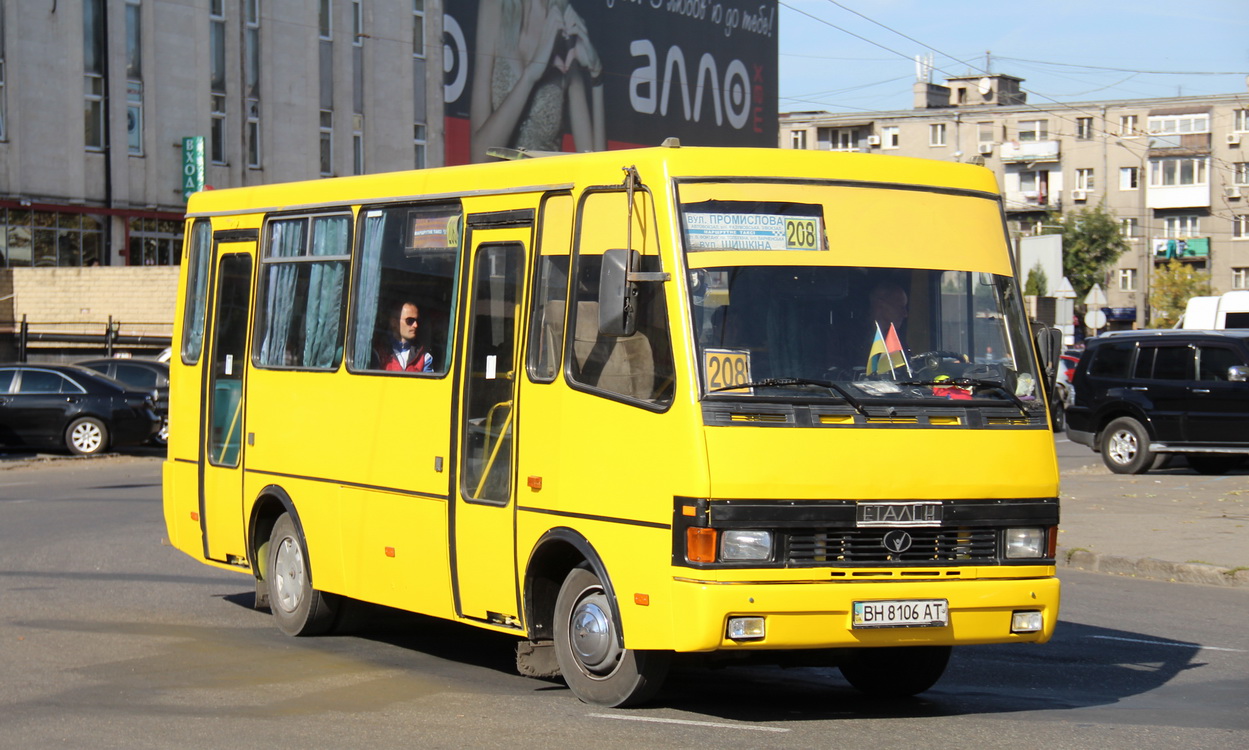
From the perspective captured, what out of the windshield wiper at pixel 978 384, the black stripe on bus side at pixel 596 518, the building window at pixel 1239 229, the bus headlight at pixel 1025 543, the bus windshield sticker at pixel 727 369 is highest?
the building window at pixel 1239 229

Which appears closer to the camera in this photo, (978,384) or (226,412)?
(978,384)

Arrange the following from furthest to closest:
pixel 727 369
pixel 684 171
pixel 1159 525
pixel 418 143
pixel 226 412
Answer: pixel 418 143 → pixel 1159 525 → pixel 226 412 → pixel 684 171 → pixel 727 369

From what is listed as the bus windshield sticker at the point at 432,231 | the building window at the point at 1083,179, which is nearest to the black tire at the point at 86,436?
the bus windshield sticker at the point at 432,231

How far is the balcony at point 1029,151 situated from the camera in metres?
97.7

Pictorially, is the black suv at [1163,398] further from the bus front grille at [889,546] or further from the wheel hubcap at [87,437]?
the bus front grille at [889,546]

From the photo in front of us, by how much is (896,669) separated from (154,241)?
47.1m

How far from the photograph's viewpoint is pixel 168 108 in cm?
5162

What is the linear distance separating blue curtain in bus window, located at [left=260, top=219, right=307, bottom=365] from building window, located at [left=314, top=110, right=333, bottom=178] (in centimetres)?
4795

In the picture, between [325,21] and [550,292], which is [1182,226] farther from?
[550,292]

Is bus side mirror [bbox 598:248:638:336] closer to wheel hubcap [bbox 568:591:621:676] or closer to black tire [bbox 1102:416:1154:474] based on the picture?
wheel hubcap [bbox 568:591:621:676]

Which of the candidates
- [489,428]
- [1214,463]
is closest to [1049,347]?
[489,428]

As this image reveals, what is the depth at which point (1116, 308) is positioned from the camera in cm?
9694

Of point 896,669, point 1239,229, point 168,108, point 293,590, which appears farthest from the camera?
point 1239,229

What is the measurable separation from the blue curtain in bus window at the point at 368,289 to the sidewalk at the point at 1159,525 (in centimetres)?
762
